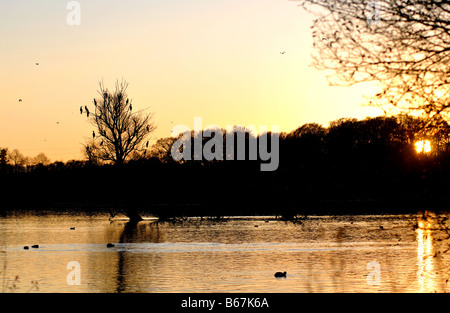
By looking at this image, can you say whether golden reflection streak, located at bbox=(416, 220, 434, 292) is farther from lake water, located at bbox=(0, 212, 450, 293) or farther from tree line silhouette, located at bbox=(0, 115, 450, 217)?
tree line silhouette, located at bbox=(0, 115, 450, 217)

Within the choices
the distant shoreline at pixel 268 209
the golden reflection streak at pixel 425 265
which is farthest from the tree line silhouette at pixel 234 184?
the golden reflection streak at pixel 425 265

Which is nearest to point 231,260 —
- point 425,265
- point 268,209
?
point 425,265

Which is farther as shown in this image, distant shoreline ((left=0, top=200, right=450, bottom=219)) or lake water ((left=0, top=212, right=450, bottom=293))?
distant shoreline ((left=0, top=200, right=450, bottom=219))

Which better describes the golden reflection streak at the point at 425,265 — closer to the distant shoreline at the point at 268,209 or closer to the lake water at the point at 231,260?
the lake water at the point at 231,260

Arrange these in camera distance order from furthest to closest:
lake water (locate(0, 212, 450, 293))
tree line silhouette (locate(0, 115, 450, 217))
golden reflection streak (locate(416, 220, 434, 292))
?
1. tree line silhouette (locate(0, 115, 450, 217))
2. lake water (locate(0, 212, 450, 293))
3. golden reflection streak (locate(416, 220, 434, 292))

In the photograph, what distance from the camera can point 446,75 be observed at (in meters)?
10.8

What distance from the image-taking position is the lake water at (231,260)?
823 inches

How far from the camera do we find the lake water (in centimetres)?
2091

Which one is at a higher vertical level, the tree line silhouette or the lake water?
the tree line silhouette

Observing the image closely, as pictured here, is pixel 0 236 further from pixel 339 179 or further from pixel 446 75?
pixel 339 179

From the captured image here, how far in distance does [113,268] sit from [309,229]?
76.9 feet

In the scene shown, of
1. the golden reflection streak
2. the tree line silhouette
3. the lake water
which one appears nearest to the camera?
the golden reflection streak

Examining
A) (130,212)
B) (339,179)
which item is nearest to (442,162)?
(130,212)

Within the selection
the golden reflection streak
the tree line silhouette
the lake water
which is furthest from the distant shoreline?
the golden reflection streak
